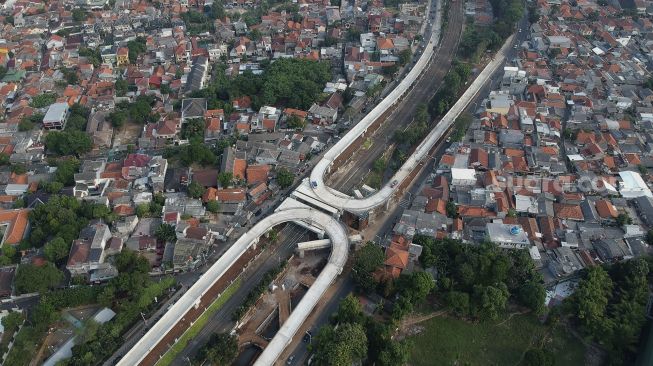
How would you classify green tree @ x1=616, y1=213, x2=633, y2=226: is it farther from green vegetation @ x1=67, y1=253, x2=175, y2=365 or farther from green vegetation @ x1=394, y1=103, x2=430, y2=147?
green vegetation @ x1=67, y1=253, x2=175, y2=365

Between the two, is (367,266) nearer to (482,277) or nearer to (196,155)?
(482,277)

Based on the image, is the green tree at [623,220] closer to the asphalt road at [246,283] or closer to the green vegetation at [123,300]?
the asphalt road at [246,283]

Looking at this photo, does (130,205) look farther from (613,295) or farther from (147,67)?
(613,295)

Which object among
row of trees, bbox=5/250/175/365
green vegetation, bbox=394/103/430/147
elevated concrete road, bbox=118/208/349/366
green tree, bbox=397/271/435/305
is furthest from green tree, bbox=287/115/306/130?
green tree, bbox=397/271/435/305

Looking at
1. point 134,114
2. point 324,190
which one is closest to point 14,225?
point 134,114

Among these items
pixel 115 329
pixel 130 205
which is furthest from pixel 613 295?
pixel 130 205
